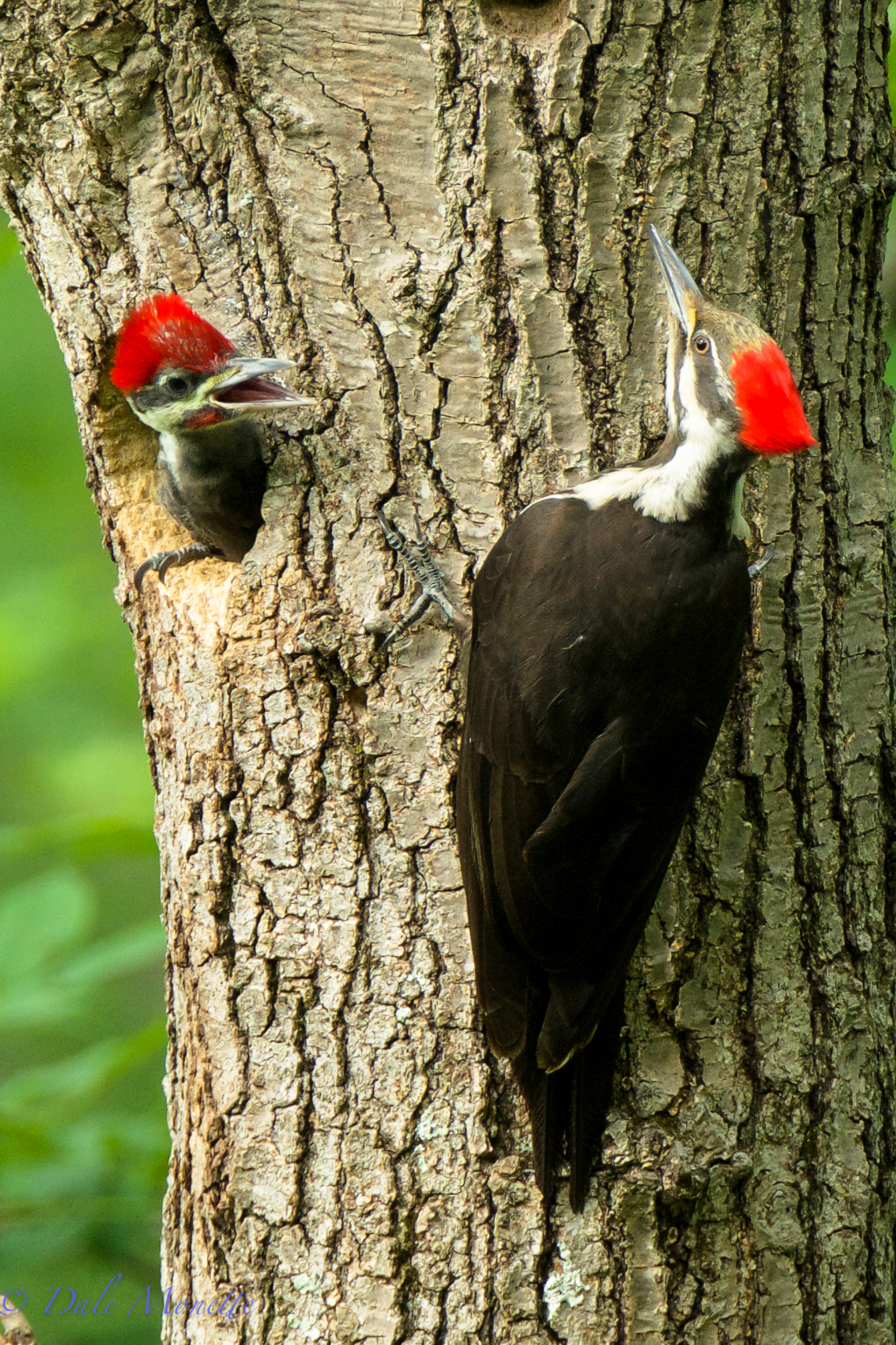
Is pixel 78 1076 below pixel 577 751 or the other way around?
below

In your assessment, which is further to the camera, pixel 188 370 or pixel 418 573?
pixel 188 370

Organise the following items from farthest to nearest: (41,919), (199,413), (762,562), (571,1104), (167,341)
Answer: (41,919) → (199,413) → (167,341) → (762,562) → (571,1104)

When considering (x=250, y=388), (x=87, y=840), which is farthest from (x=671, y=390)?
(x=87, y=840)

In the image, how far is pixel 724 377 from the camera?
6.48 feet

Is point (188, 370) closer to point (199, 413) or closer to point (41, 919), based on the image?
point (199, 413)

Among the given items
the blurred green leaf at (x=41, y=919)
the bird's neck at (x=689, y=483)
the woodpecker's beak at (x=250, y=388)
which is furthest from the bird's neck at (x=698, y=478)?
the blurred green leaf at (x=41, y=919)

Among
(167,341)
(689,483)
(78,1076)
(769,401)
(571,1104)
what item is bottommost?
(78,1076)

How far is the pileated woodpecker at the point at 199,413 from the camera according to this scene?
2207 millimetres

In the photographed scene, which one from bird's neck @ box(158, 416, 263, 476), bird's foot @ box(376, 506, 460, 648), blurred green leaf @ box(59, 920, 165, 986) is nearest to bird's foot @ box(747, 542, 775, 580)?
bird's foot @ box(376, 506, 460, 648)

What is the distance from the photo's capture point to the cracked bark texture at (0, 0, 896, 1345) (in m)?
2.03

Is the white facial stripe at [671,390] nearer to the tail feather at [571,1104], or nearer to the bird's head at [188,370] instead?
the bird's head at [188,370]

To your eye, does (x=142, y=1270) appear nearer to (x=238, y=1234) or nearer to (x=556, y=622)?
(x=238, y=1234)

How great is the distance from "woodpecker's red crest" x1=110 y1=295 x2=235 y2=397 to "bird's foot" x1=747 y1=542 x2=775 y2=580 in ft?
3.25

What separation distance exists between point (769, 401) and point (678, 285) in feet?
0.94
